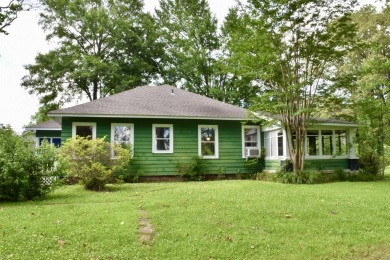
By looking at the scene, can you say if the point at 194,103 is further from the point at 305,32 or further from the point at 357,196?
the point at 357,196

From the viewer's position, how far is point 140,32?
2973 centimetres

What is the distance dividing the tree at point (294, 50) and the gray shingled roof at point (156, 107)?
2.49 metres

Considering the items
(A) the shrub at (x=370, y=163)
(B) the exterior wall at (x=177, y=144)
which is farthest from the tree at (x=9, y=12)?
(A) the shrub at (x=370, y=163)

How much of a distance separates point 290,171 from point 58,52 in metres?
23.1

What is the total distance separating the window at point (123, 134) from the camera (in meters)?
13.9

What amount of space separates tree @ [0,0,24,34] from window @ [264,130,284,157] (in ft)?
41.2

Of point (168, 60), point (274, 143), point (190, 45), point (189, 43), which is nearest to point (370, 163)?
point (274, 143)

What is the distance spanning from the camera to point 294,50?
12.6m

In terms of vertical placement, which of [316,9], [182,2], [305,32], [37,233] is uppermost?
[182,2]

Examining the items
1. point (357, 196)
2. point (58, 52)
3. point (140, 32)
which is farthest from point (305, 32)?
point (58, 52)

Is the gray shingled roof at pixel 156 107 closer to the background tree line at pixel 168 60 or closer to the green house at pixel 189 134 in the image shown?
the green house at pixel 189 134

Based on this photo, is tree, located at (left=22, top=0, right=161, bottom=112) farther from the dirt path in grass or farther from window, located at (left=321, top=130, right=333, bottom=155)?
the dirt path in grass

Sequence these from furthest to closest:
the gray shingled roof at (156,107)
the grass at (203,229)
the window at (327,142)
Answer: the window at (327,142) < the gray shingled roof at (156,107) < the grass at (203,229)

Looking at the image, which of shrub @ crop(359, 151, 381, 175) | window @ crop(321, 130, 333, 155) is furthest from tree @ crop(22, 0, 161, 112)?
shrub @ crop(359, 151, 381, 175)
